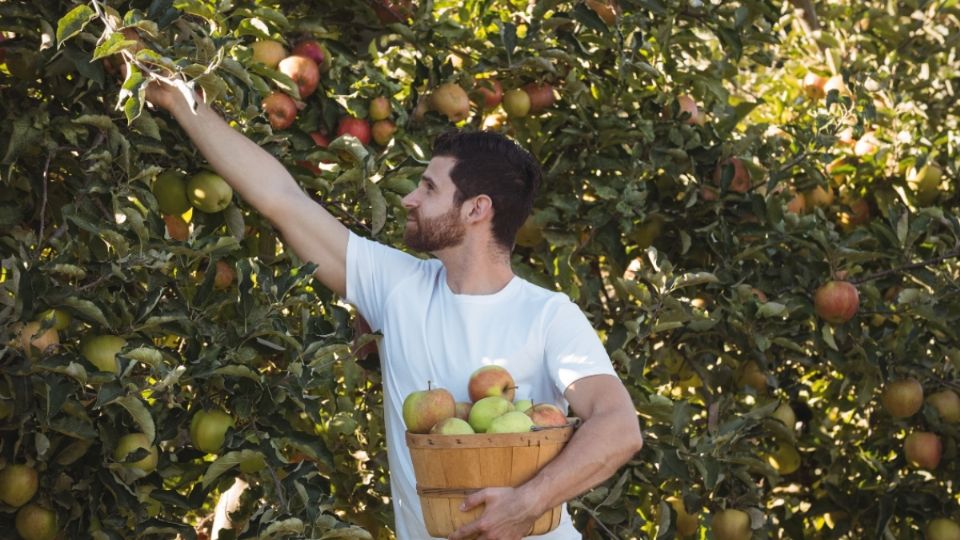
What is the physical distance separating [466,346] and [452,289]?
16 centimetres

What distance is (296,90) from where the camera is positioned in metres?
2.87

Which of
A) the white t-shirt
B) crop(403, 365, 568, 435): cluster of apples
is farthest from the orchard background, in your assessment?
crop(403, 365, 568, 435): cluster of apples

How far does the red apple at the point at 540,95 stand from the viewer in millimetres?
3668

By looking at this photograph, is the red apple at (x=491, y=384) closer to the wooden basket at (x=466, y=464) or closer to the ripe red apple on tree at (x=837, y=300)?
the wooden basket at (x=466, y=464)

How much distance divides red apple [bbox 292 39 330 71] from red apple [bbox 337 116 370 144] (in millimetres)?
134

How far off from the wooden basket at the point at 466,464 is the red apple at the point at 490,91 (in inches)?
60.0

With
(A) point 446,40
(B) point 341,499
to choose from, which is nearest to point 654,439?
(B) point 341,499

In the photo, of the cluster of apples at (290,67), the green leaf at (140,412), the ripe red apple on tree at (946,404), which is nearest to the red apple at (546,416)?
the green leaf at (140,412)

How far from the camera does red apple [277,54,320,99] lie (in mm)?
3143

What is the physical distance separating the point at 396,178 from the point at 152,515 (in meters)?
0.88

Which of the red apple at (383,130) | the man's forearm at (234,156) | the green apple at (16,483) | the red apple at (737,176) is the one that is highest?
the man's forearm at (234,156)

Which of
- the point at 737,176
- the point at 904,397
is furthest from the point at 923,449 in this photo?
the point at 737,176

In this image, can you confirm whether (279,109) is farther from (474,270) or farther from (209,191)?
(474,270)

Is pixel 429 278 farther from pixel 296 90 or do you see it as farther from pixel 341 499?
pixel 341 499
